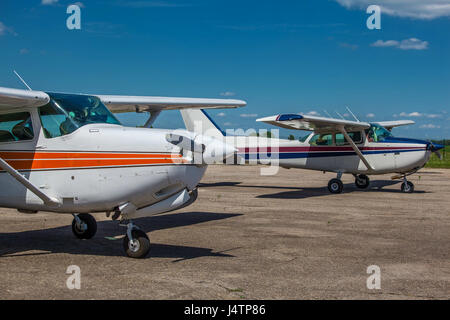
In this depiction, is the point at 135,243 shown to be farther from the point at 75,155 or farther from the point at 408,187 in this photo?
the point at 408,187

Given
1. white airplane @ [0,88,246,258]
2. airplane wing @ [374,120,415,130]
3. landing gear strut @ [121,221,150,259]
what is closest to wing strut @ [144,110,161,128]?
white airplane @ [0,88,246,258]

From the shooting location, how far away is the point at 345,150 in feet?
58.2

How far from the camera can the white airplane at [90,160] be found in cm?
619

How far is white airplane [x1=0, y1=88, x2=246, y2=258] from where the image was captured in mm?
6191

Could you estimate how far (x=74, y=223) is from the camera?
8492 mm

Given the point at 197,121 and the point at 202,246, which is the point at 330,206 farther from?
the point at 197,121

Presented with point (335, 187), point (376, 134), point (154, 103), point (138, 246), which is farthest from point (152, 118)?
point (376, 134)

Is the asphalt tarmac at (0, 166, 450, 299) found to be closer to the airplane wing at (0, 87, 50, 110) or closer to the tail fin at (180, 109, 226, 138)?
the airplane wing at (0, 87, 50, 110)

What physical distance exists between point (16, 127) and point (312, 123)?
1131 centimetres

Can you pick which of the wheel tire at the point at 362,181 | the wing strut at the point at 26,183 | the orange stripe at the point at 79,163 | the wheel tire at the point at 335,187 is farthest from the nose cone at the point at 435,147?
the wing strut at the point at 26,183

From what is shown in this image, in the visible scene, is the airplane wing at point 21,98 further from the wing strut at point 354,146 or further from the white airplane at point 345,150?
the wing strut at point 354,146

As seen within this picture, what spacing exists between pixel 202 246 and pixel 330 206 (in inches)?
241

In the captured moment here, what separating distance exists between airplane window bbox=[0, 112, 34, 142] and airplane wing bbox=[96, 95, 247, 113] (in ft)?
6.03

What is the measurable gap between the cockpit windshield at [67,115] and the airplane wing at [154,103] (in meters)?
1.71
